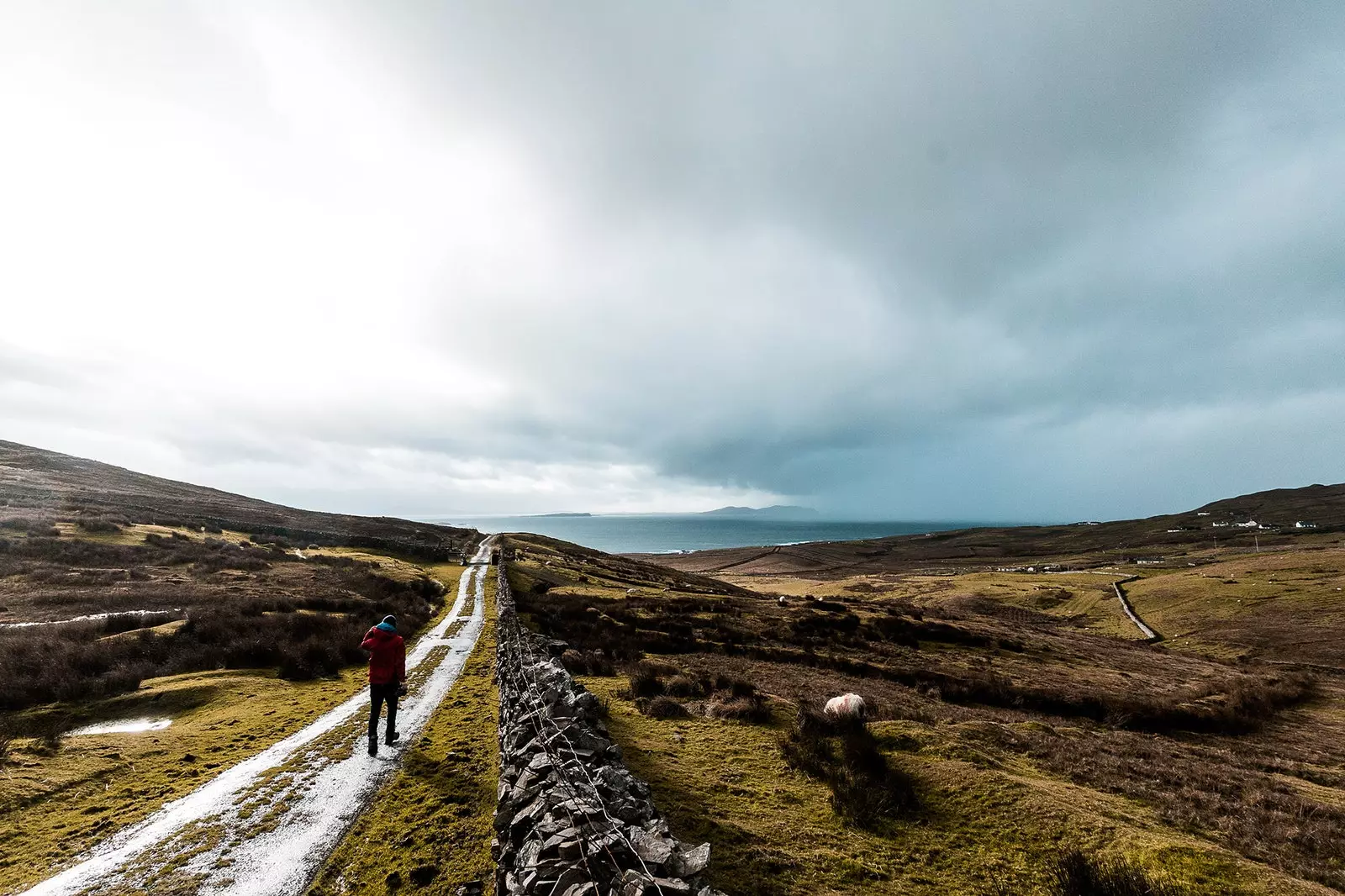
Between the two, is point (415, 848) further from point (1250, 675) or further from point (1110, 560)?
point (1110, 560)

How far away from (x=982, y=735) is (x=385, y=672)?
48.4ft

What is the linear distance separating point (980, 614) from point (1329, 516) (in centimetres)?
22492

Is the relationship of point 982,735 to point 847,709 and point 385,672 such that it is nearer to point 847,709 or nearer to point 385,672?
point 847,709

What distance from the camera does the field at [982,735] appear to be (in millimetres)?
7406

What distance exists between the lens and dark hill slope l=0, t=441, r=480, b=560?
5641 cm

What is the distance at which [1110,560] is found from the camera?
119000 millimetres

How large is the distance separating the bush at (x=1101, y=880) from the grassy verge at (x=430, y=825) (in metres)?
7.64

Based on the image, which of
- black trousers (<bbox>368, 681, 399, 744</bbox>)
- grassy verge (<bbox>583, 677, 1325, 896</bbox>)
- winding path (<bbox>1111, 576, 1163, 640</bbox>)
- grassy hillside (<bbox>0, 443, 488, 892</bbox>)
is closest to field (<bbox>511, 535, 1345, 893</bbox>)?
grassy verge (<bbox>583, 677, 1325, 896</bbox>)

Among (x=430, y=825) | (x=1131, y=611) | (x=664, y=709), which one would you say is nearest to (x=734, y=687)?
(x=664, y=709)

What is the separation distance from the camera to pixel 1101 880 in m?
6.44

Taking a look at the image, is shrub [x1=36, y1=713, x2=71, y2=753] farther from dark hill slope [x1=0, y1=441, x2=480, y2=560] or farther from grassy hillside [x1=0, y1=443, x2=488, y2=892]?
dark hill slope [x1=0, y1=441, x2=480, y2=560]

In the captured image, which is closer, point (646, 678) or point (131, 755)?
point (131, 755)

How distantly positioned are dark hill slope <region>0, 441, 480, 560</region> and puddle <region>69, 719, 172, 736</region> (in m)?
51.5

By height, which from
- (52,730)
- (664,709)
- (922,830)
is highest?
(922,830)
